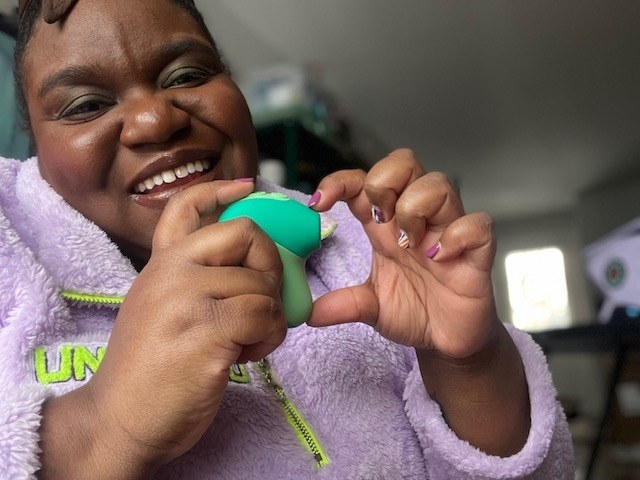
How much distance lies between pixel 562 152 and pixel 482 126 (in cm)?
63

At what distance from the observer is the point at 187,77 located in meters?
0.55

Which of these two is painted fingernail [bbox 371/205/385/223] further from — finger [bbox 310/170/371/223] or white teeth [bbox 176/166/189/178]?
white teeth [bbox 176/166/189/178]

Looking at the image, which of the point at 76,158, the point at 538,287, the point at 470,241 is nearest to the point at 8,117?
the point at 76,158

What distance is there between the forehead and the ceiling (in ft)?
3.77

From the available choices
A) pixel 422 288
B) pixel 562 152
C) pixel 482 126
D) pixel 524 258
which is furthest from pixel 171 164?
pixel 524 258

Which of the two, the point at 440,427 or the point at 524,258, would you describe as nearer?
the point at 440,427

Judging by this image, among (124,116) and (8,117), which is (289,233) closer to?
(124,116)

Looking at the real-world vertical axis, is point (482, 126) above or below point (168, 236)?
below

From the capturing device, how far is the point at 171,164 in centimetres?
51

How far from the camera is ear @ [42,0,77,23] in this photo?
52cm

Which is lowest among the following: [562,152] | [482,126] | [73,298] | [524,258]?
[524,258]

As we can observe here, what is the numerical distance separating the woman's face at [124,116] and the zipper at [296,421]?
0.16 m

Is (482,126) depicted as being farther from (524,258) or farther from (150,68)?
(150,68)

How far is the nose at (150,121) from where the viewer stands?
490 millimetres
